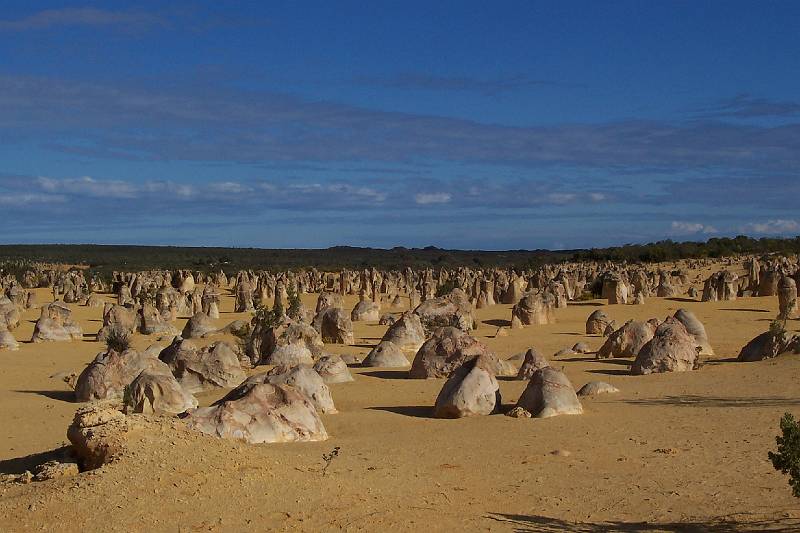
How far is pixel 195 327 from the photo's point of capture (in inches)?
966

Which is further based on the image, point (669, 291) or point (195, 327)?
point (669, 291)

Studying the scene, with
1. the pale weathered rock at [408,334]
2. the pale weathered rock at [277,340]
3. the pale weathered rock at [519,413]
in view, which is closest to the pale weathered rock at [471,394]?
the pale weathered rock at [519,413]

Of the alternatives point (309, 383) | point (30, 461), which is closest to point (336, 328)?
point (309, 383)

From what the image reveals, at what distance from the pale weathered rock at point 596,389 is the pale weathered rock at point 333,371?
3926 millimetres

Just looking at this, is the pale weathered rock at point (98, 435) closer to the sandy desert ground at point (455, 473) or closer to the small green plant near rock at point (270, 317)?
the sandy desert ground at point (455, 473)

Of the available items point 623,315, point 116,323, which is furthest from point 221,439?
point 623,315

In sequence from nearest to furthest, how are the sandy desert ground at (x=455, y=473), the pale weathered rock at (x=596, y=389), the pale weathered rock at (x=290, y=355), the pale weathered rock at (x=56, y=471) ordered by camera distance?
the sandy desert ground at (x=455, y=473), the pale weathered rock at (x=56, y=471), the pale weathered rock at (x=596, y=389), the pale weathered rock at (x=290, y=355)

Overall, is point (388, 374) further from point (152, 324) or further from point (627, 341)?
point (152, 324)

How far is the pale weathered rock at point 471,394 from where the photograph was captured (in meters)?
11.8

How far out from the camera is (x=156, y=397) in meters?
12.1

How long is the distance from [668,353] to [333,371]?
526cm

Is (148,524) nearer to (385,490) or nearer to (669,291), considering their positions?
(385,490)

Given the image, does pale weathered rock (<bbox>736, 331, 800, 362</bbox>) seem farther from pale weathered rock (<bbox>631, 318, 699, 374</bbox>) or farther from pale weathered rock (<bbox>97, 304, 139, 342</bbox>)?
pale weathered rock (<bbox>97, 304, 139, 342</bbox>)

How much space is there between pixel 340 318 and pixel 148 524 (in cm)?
1540
